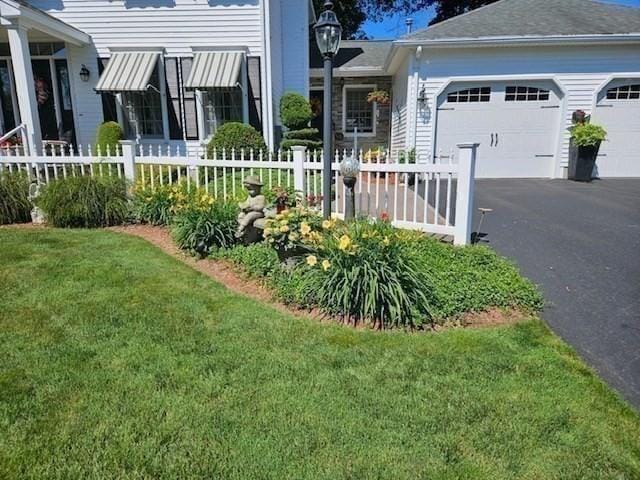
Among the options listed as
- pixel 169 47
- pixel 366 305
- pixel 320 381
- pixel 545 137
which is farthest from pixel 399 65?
pixel 320 381

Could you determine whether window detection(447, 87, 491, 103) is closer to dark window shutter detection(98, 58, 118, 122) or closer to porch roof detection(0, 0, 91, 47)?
dark window shutter detection(98, 58, 118, 122)

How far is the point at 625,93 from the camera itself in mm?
11492

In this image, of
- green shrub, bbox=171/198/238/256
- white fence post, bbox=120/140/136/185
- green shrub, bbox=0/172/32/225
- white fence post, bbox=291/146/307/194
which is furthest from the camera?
white fence post, bbox=120/140/136/185

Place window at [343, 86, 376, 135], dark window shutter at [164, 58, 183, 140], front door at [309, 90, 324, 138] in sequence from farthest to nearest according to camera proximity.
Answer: window at [343, 86, 376, 135] → front door at [309, 90, 324, 138] → dark window shutter at [164, 58, 183, 140]

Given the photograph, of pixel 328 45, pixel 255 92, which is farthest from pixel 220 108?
pixel 328 45

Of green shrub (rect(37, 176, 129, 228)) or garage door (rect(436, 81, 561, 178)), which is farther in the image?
garage door (rect(436, 81, 561, 178))

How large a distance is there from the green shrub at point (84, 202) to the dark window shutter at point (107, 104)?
537cm

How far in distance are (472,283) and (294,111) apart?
864cm

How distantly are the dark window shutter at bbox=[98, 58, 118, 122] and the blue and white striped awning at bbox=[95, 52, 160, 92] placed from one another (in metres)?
0.34

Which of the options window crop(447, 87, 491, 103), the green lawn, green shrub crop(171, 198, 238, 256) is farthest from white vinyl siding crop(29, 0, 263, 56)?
the green lawn

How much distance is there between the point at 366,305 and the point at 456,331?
0.74 metres

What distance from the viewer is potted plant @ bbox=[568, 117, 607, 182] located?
10.9 meters

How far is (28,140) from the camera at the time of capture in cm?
938

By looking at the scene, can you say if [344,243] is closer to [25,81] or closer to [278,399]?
[278,399]
